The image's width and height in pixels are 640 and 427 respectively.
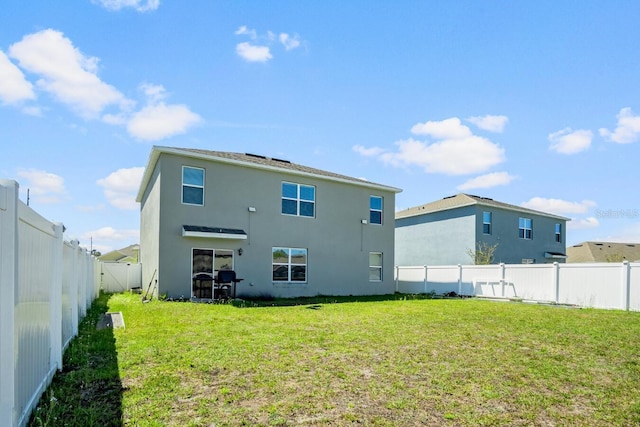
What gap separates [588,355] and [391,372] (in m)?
3.58

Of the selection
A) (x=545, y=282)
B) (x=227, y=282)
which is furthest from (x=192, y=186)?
(x=545, y=282)

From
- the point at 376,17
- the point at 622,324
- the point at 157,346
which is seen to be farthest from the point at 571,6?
the point at 157,346

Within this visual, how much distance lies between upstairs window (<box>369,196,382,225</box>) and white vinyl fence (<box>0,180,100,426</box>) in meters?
16.2

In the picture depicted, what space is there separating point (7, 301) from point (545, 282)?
679 inches

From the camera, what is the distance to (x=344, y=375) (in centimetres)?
512

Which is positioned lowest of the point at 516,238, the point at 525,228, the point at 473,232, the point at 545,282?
the point at 545,282

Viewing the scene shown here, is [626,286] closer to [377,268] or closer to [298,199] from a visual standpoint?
[377,268]

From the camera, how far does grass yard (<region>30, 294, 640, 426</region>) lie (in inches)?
153

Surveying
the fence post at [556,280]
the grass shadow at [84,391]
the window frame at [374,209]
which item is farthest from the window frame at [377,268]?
the grass shadow at [84,391]

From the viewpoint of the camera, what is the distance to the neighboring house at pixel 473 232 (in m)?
26.6

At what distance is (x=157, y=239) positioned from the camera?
49.1ft

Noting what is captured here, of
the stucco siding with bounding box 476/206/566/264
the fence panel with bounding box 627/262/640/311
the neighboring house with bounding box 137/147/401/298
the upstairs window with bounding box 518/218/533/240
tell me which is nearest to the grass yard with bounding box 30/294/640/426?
the fence panel with bounding box 627/262/640/311

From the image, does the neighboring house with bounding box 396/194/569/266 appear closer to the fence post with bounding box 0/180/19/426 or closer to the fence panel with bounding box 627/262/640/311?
the fence panel with bounding box 627/262/640/311

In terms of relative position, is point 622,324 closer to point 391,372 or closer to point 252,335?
point 391,372
